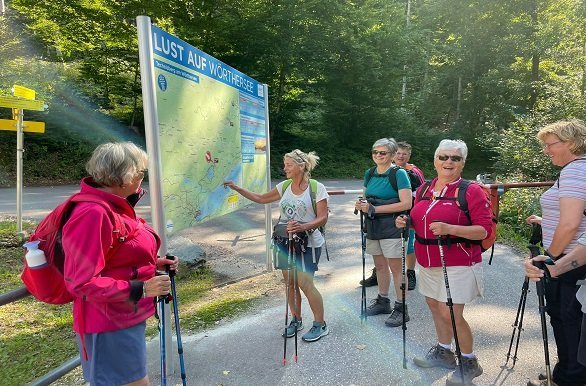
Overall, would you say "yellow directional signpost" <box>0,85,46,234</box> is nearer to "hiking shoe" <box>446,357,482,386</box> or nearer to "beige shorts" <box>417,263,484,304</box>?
"beige shorts" <box>417,263,484,304</box>

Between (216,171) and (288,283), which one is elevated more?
(216,171)

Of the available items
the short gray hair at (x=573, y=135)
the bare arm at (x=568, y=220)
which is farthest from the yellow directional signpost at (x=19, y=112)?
the bare arm at (x=568, y=220)

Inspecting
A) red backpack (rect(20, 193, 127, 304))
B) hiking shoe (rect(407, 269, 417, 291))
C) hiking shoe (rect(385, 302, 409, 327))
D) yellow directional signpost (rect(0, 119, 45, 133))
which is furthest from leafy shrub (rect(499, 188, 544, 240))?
yellow directional signpost (rect(0, 119, 45, 133))

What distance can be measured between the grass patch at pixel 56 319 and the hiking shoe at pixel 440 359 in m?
2.05

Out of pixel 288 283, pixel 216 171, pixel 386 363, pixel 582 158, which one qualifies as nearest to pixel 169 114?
pixel 216 171

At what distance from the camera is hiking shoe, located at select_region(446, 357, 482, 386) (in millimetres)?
2924

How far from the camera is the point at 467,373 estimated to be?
2986 millimetres

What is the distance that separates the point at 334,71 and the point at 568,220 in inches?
774

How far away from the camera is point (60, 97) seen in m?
17.2

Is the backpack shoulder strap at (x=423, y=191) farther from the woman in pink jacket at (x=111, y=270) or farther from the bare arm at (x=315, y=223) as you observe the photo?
the woman in pink jacket at (x=111, y=270)

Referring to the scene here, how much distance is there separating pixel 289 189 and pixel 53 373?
2.26 m

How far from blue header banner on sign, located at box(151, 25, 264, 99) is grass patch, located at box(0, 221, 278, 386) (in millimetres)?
2566

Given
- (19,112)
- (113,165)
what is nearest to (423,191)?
(113,165)

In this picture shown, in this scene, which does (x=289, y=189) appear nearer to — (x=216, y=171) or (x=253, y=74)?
(x=216, y=171)
